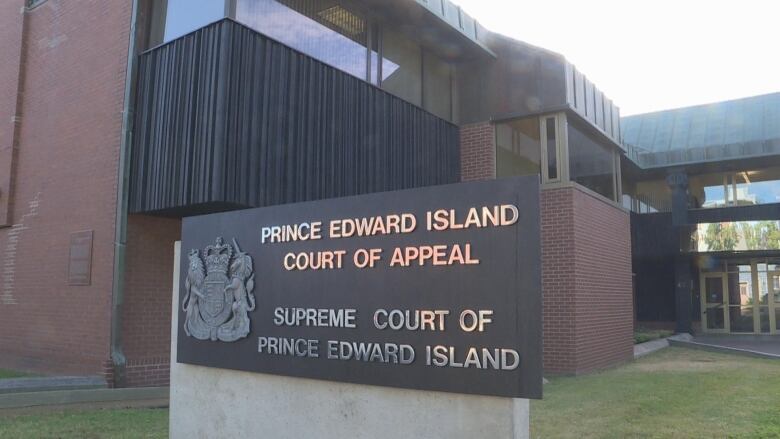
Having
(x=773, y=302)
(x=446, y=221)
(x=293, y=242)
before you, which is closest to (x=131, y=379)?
(x=293, y=242)

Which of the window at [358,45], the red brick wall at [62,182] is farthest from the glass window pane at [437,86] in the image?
the red brick wall at [62,182]

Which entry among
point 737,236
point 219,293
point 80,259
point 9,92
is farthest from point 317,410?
point 737,236

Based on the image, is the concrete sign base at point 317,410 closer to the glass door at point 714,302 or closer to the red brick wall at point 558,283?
→ the red brick wall at point 558,283

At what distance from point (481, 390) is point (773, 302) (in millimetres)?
23273

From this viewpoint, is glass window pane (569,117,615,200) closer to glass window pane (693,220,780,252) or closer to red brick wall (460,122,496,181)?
red brick wall (460,122,496,181)

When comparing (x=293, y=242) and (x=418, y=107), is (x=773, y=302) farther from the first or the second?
(x=293, y=242)

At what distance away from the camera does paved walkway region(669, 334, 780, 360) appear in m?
16.2

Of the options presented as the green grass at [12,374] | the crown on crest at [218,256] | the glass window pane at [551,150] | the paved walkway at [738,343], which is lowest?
the paved walkway at [738,343]

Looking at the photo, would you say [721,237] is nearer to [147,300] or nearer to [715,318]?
[715,318]

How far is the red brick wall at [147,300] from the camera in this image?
938cm

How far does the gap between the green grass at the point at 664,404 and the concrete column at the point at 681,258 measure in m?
11.0

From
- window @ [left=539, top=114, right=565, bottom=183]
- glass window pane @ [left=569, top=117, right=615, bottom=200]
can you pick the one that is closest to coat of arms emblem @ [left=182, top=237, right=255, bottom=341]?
window @ [left=539, top=114, right=565, bottom=183]

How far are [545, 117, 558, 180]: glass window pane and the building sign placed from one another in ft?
25.8

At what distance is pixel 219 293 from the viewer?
243 inches
